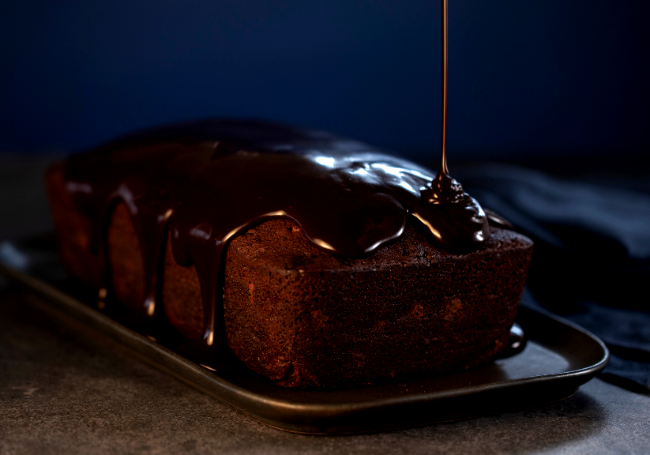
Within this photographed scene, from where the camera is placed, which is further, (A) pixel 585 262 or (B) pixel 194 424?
(A) pixel 585 262

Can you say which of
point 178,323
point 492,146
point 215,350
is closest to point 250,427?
point 215,350

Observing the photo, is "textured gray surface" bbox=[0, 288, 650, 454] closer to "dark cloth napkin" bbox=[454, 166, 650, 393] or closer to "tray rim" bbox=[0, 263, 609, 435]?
"tray rim" bbox=[0, 263, 609, 435]

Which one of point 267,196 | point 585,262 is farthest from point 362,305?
point 585,262

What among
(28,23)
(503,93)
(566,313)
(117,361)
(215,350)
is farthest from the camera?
(503,93)

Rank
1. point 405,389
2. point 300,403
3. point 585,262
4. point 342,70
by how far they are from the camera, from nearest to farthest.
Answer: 1. point 300,403
2. point 405,389
3. point 585,262
4. point 342,70

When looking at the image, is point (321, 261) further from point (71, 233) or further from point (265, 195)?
point (71, 233)

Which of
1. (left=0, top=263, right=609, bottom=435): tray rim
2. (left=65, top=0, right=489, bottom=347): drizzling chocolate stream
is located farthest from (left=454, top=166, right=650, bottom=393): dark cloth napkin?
(left=65, top=0, right=489, bottom=347): drizzling chocolate stream

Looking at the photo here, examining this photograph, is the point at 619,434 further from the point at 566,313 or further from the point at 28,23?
the point at 28,23
